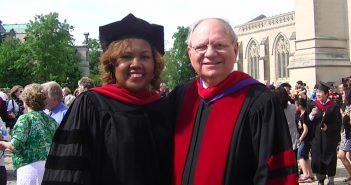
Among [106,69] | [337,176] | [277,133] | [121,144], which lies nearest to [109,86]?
[106,69]

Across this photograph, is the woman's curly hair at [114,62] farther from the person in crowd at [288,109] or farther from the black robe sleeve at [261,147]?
the person in crowd at [288,109]

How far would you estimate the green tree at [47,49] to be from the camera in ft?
164

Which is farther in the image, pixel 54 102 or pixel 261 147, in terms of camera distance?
pixel 54 102

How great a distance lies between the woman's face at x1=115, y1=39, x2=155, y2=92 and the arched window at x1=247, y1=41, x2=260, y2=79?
61.7 metres

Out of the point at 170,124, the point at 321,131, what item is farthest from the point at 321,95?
the point at 170,124

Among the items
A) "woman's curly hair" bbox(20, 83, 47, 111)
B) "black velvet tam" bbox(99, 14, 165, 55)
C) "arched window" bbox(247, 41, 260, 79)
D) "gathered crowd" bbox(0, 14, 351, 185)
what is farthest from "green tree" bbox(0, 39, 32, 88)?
"gathered crowd" bbox(0, 14, 351, 185)

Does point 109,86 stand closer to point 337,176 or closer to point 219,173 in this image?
point 219,173

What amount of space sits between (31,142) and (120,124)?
2.63 metres

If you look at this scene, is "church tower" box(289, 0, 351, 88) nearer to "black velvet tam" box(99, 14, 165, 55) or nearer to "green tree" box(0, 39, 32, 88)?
"black velvet tam" box(99, 14, 165, 55)

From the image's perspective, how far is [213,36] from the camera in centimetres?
305

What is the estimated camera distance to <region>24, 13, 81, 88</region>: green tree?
50094mm

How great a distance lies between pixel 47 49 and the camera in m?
50.3

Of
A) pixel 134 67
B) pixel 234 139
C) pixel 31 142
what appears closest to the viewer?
pixel 234 139

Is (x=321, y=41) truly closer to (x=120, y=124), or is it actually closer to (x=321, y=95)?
(x=321, y=95)
